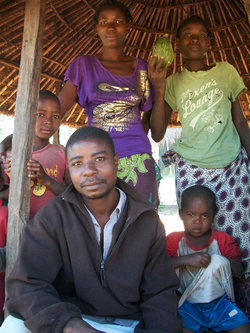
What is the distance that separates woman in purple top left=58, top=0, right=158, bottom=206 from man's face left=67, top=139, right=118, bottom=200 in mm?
552

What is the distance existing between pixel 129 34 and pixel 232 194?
2.54 meters

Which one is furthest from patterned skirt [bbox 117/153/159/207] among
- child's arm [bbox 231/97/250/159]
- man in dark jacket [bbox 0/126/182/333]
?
child's arm [bbox 231/97/250/159]

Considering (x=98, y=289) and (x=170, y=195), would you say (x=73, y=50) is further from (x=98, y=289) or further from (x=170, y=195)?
(x=170, y=195)

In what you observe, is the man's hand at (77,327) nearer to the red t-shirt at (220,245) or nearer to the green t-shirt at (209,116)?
the red t-shirt at (220,245)

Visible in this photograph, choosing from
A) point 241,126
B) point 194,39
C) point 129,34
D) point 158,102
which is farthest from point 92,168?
point 129,34

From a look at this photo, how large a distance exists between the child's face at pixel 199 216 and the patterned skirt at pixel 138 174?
30 centimetres

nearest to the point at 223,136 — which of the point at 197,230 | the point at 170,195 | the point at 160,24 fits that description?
the point at 197,230

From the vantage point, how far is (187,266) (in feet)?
7.66

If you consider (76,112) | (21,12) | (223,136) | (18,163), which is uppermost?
(21,12)

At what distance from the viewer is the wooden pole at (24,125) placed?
6.81 feet

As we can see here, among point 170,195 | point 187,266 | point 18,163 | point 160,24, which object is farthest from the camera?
point 170,195

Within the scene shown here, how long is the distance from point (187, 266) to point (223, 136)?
1045 mm

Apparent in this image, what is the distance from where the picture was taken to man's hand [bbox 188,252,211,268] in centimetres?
217

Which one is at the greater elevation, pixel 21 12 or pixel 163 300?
pixel 21 12
